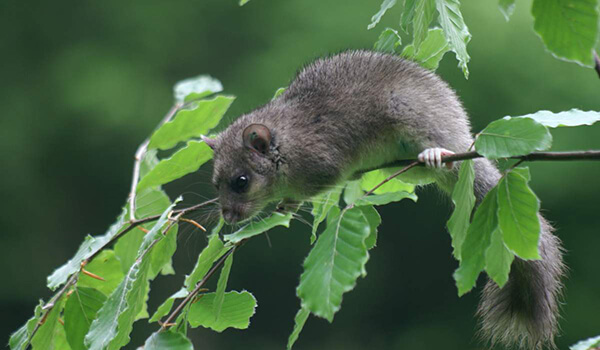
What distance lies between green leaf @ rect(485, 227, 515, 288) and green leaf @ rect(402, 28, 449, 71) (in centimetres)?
92

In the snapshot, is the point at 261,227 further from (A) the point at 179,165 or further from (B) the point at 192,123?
(B) the point at 192,123

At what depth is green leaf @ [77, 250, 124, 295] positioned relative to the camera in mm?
2064

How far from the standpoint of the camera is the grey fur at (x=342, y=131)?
234 cm

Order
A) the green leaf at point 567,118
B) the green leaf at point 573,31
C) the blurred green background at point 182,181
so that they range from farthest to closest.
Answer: the blurred green background at point 182,181 → the green leaf at point 567,118 → the green leaf at point 573,31

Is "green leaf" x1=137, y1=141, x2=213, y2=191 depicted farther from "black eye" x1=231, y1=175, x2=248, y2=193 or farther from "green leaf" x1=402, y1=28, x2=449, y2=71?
"green leaf" x1=402, y1=28, x2=449, y2=71

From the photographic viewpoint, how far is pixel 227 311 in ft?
5.79

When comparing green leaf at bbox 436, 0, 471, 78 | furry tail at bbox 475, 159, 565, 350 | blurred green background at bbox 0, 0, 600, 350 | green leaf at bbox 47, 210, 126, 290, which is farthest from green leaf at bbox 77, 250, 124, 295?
blurred green background at bbox 0, 0, 600, 350

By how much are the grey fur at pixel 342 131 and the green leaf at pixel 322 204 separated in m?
0.03

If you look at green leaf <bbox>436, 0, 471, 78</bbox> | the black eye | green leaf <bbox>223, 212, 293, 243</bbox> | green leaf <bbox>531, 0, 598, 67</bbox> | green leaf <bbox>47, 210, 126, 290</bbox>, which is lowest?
the black eye

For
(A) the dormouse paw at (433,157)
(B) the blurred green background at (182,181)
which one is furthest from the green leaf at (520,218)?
(B) the blurred green background at (182,181)

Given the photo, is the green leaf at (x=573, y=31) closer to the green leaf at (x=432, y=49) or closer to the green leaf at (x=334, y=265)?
the green leaf at (x=334, y=265)

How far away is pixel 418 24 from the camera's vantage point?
177 cm

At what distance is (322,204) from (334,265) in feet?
3.03

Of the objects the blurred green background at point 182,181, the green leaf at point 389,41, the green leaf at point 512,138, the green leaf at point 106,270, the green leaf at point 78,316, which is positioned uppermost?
the green leaf at point 512,138
